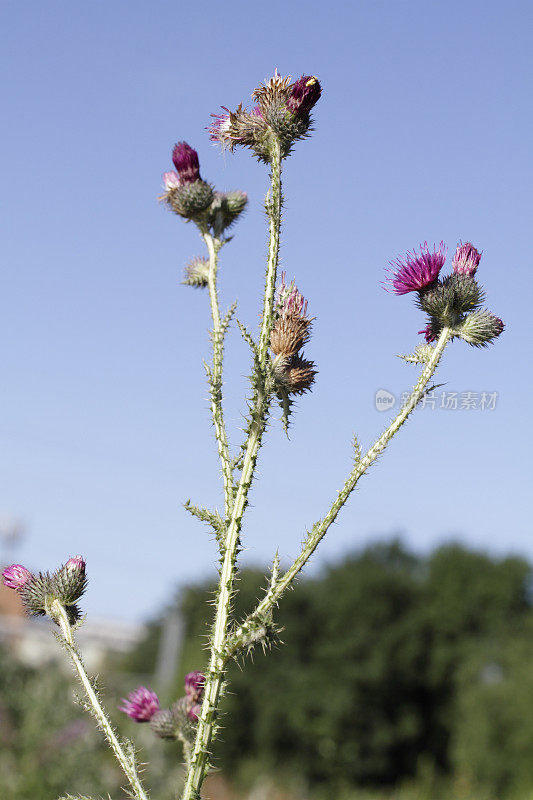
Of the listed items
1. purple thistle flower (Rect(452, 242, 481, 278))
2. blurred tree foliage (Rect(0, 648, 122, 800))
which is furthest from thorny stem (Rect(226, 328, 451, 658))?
blurred tree foliage (Rect(0, 648, 122, 800))

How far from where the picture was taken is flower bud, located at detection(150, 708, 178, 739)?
2473mm

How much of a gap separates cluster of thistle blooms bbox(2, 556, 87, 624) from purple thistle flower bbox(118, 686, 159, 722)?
56 centimetres

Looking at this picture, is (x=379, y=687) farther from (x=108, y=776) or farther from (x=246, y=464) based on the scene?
(x=246, y=464)

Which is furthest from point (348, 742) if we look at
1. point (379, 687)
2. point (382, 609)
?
point (382, 609)

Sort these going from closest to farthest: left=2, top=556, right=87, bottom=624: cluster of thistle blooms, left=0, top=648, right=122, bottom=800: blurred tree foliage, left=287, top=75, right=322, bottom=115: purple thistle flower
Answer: left=2, top=556, right=87, bottom=624: cluster of thistle blooms < left=287, top=75, right=322, bottom=115: purple thistle flower < left=0, top=648, right=122, bottom=800: blurred tree foliage

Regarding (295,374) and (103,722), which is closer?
(103,722)

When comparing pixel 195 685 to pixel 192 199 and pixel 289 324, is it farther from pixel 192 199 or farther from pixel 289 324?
pixel 192 199

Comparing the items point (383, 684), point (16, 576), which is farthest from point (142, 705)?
point (383, 684)

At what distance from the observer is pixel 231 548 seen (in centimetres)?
203

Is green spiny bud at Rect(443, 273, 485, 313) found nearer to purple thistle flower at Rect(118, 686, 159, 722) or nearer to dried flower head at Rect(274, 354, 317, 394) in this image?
dried flower head at Rect(274, 354, 317, 394)

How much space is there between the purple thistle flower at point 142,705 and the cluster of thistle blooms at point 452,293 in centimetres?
138

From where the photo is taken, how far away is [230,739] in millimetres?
27922

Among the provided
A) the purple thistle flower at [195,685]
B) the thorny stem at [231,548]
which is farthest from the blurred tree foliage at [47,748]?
the thorny stem at [231,548]

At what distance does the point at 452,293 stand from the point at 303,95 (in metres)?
0.72
